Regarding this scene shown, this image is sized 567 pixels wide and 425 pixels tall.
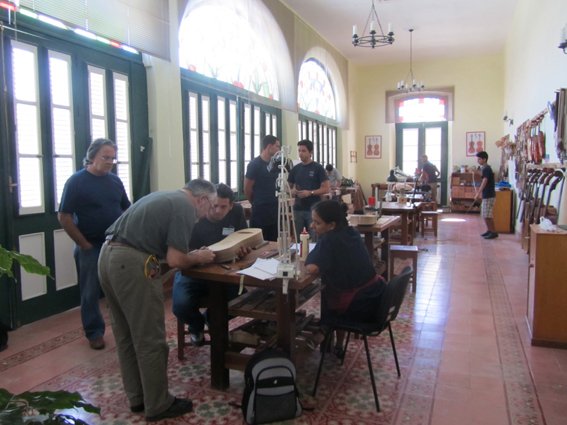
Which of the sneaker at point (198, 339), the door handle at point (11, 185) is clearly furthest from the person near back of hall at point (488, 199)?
the door handle at point (11, 185)

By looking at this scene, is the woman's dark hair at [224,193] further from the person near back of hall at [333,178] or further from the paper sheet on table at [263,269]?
the person near back of hall at [333,178]

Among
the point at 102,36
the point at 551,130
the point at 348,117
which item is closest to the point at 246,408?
the point at 102,36

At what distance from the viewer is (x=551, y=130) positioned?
5254mm

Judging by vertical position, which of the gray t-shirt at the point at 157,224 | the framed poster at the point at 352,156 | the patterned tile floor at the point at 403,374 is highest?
the framed poster at the point at 352,156

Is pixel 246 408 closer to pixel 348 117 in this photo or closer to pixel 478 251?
pixel 478 251

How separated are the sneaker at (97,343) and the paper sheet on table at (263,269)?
1.45 meters

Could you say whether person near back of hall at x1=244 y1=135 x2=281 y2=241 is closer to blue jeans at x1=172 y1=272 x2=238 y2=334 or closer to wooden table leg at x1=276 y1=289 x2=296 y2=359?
blue jeans at x1=172 y1=272 x2=238 y2=334

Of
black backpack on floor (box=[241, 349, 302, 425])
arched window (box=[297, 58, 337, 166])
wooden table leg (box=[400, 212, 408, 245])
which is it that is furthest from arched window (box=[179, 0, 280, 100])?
black backpack on floor (box=[241, 349, 302, 425])

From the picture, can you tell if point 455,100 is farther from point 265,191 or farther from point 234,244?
point 234,244

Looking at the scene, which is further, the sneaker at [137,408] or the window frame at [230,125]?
the window frame at [230,125]

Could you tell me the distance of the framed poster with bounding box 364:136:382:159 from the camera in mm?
Result: 14094

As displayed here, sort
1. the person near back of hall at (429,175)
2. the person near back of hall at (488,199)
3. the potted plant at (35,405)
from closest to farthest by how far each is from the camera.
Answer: the potted plant at (35,405), the person near back of hall at (488,199), the person near back of hall at (429,175)

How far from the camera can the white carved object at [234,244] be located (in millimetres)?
2834

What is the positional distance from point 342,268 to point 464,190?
10.8 meters
